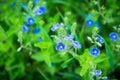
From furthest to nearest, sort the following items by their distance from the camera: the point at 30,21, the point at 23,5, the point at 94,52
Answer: the point at 23,5 → the point at 30,21 → the point at 94,52

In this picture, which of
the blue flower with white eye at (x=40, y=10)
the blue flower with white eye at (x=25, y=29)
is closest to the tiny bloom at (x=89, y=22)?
the blue flower with white eye at (x=40, y=10)

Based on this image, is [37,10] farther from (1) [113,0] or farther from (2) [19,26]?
(1) [113,0]

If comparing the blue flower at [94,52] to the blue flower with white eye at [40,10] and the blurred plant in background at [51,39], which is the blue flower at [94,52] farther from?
the blue flower with white eye at [40,10]

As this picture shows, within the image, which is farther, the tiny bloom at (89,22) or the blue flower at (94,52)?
the tiny bloom at (89,22)

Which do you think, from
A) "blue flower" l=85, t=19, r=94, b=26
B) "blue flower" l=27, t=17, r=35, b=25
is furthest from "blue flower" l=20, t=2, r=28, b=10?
"blue flower" l=85, t=19, r=94, b=26

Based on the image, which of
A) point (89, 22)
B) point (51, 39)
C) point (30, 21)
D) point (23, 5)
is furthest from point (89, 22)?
point (23, 5)

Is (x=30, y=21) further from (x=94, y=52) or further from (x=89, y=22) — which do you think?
(x=94, y=52)

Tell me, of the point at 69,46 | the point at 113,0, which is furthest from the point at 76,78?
the point at 113,0

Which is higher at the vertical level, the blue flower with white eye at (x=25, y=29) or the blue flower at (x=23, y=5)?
the blue flower at (x=23, y=5)

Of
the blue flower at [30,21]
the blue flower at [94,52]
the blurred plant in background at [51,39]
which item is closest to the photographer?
the blue flower at [94,52]
